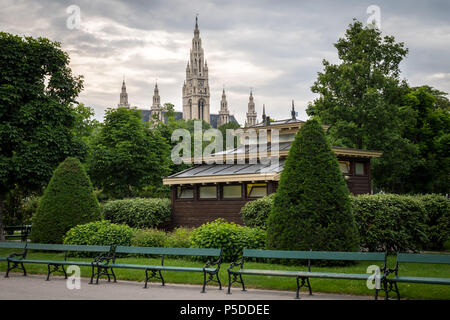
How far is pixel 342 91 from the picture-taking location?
36219 millimetres

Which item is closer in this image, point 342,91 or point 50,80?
point 50,80

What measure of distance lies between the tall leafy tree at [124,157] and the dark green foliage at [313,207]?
26.1m

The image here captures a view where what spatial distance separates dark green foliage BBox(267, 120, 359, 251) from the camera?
1430cm

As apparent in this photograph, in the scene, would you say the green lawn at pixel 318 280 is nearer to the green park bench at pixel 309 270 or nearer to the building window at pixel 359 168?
the green park bench at pixel 309 270

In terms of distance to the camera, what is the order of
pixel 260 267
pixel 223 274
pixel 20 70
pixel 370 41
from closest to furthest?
1. pixel 223 274
2. pixel 260 267
3. pixel 20 70
4. pixel 370 41

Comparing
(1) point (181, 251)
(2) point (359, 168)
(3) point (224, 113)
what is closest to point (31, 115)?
(1) point (181, 251)

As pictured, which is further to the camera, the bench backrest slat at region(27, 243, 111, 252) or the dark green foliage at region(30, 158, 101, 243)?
the dark green foliage at region(30, 158, 101, 243)

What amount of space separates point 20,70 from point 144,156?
1666cm

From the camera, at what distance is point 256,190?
83.8ft

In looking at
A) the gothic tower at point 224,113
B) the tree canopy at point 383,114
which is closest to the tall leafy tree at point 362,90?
the tree canopy at point 383,114

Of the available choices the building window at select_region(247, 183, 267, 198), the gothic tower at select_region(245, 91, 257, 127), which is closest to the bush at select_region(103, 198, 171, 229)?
the building window at select_region(247, 183, 267, 198)

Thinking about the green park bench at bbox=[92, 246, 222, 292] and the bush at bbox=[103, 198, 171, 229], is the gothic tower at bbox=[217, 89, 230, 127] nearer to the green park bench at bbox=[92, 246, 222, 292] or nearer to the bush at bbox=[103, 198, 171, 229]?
the bush at bbox=[103, 198, 171, 229]

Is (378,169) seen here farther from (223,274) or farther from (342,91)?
(223,274)
